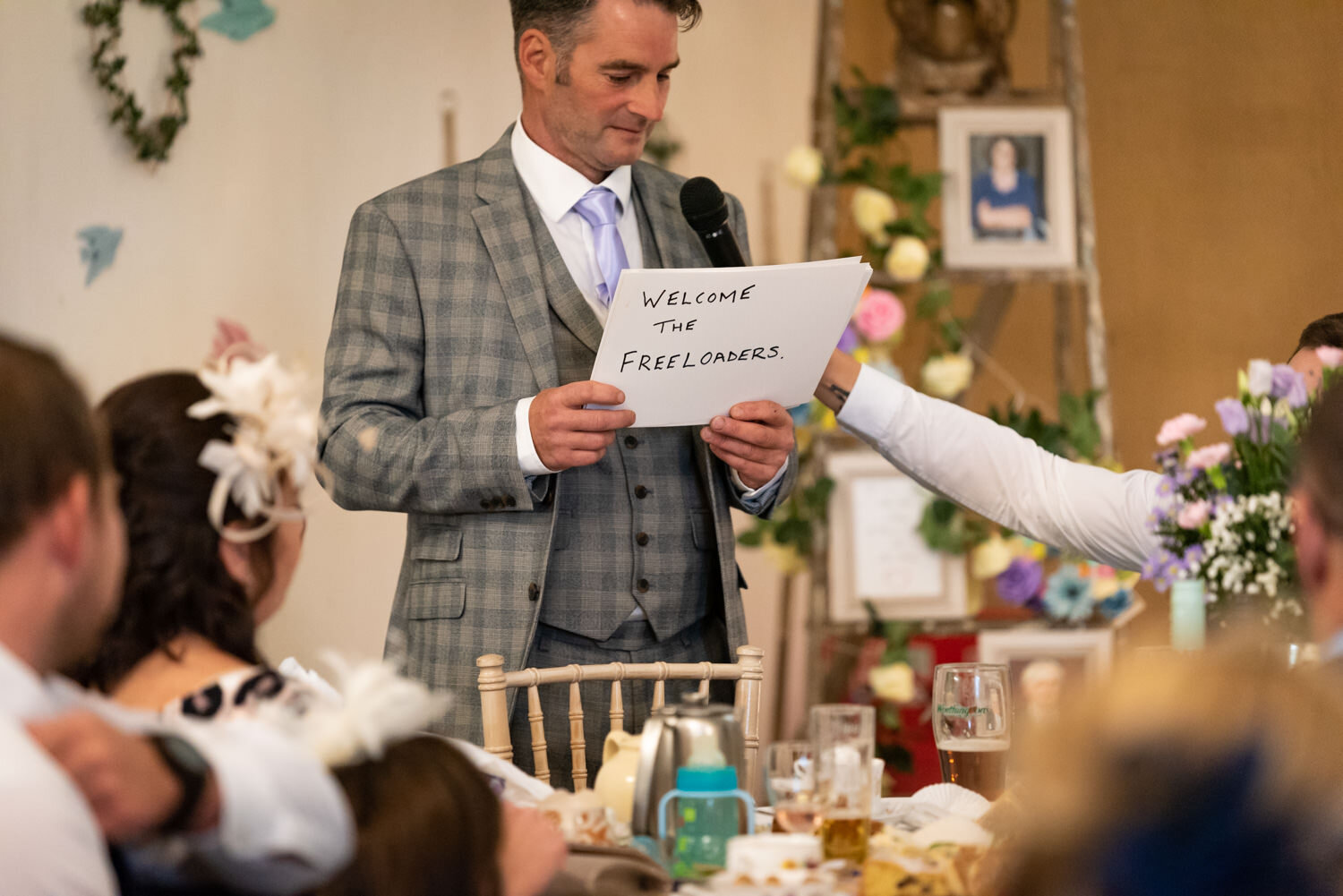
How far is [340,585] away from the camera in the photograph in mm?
3059

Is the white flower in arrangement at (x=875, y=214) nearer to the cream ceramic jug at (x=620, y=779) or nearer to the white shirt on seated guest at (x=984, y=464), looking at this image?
the white shirt on seated guest at (x=984, y=464)

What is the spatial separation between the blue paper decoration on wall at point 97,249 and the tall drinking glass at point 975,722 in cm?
186

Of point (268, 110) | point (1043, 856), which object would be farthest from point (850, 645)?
point (1043, 856)

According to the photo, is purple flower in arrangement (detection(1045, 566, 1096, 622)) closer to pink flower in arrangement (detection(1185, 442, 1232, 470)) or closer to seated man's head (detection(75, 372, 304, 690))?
pink flower in arrangement (detection(1185, 442, 1232, 470))

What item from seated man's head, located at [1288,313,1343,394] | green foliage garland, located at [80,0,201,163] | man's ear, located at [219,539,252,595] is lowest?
man's ear, located at [219,539,252,595]

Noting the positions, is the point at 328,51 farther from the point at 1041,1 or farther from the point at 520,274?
the point at 1041,1

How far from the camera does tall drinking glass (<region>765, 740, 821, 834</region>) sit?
1.22 m

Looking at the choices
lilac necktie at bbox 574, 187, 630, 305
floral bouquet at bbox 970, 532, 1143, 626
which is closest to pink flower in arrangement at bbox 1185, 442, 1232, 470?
lilac necktie at bbox 574, 187, 630, 305

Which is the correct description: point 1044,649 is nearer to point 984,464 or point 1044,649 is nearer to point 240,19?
point 984,464

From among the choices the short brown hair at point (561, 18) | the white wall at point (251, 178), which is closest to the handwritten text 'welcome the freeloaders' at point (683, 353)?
the short brown hair at point (561, 18)

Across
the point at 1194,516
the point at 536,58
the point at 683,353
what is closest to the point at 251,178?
the point at 536,58

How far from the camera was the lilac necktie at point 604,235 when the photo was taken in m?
1.99

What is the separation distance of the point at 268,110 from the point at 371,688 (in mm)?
2266

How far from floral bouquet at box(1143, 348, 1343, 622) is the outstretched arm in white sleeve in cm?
46
